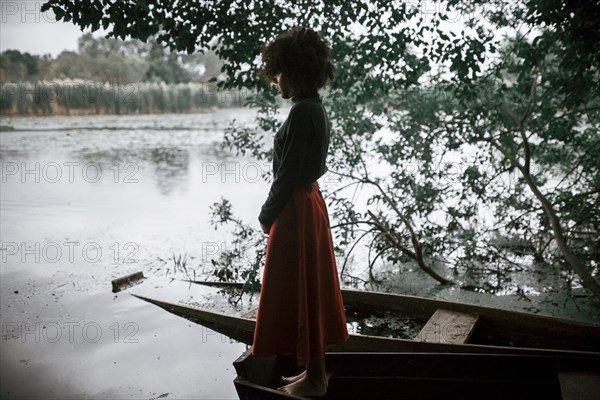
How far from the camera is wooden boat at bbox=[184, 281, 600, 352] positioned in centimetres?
272

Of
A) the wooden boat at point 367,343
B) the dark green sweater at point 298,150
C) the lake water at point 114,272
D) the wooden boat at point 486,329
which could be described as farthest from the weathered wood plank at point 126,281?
the dark green sweater at point 298,150

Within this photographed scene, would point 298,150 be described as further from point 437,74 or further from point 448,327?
point 437,74

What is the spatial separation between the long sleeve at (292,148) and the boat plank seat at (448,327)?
149cm

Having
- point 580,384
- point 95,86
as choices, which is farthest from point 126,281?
point 95,86

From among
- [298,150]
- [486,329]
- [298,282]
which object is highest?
[298,150]

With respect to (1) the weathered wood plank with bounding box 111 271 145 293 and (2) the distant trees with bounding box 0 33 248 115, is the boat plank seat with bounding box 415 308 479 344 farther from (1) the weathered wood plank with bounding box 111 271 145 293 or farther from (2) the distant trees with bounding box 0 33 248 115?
(2) the distant trees with bounding box 0 33 248 115

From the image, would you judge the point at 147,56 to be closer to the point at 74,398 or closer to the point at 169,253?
the point at 169,253

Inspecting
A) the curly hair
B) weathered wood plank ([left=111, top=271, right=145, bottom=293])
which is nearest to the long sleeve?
the curly hair

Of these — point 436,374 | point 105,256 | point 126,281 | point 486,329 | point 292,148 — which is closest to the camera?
point 292,148

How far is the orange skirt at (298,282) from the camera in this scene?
1882 mm

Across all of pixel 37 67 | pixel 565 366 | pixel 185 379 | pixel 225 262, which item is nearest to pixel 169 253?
pixel 225 262

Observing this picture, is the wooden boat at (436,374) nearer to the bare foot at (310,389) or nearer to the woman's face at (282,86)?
the bare foot at (310,389)

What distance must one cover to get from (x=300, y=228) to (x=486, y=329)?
1.94 meters

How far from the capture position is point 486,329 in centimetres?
312
